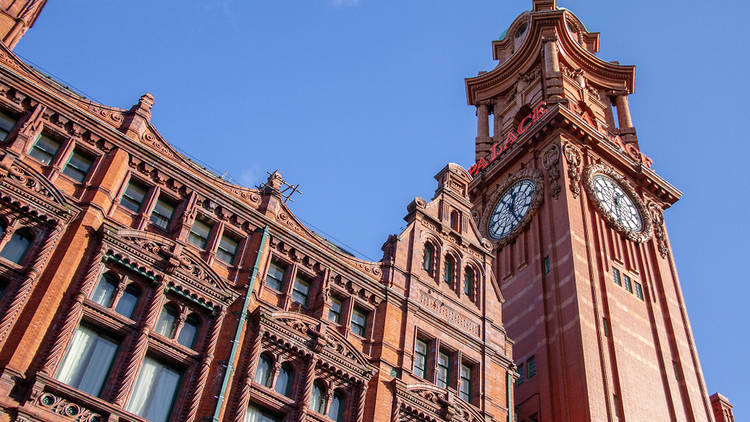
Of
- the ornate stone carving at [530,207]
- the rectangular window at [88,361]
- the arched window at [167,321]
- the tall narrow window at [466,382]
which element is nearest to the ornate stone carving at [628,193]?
the ornate stone carving at [530,207]

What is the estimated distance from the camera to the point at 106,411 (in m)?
24.5

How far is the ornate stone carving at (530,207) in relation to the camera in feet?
194

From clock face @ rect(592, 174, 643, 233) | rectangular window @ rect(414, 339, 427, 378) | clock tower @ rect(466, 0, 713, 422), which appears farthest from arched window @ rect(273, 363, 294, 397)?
clock face @ rect(592, 174, 643, 233)

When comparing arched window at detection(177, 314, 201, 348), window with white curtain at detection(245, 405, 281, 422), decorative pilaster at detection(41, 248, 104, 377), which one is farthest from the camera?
arched window at detection(177, 314, 201, 348)

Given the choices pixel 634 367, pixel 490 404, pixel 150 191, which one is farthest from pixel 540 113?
pixel 150 191

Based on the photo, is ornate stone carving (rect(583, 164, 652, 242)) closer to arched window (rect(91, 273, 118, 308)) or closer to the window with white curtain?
the window with white curtain

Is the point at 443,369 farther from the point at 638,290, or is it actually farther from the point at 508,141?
the point at 508,141

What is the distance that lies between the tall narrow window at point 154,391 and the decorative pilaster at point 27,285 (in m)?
4.68

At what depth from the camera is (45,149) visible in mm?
30516

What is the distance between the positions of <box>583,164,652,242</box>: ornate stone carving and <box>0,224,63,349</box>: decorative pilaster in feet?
139

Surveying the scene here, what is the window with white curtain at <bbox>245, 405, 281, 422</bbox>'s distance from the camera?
28578 mm

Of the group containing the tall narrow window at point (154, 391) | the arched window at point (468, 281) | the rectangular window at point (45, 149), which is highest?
the arched window at point (468, 281)

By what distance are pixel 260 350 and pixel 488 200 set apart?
132 feet

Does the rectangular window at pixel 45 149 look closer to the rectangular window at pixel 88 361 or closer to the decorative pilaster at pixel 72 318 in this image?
the decorative pilaster at pixel 72 318
